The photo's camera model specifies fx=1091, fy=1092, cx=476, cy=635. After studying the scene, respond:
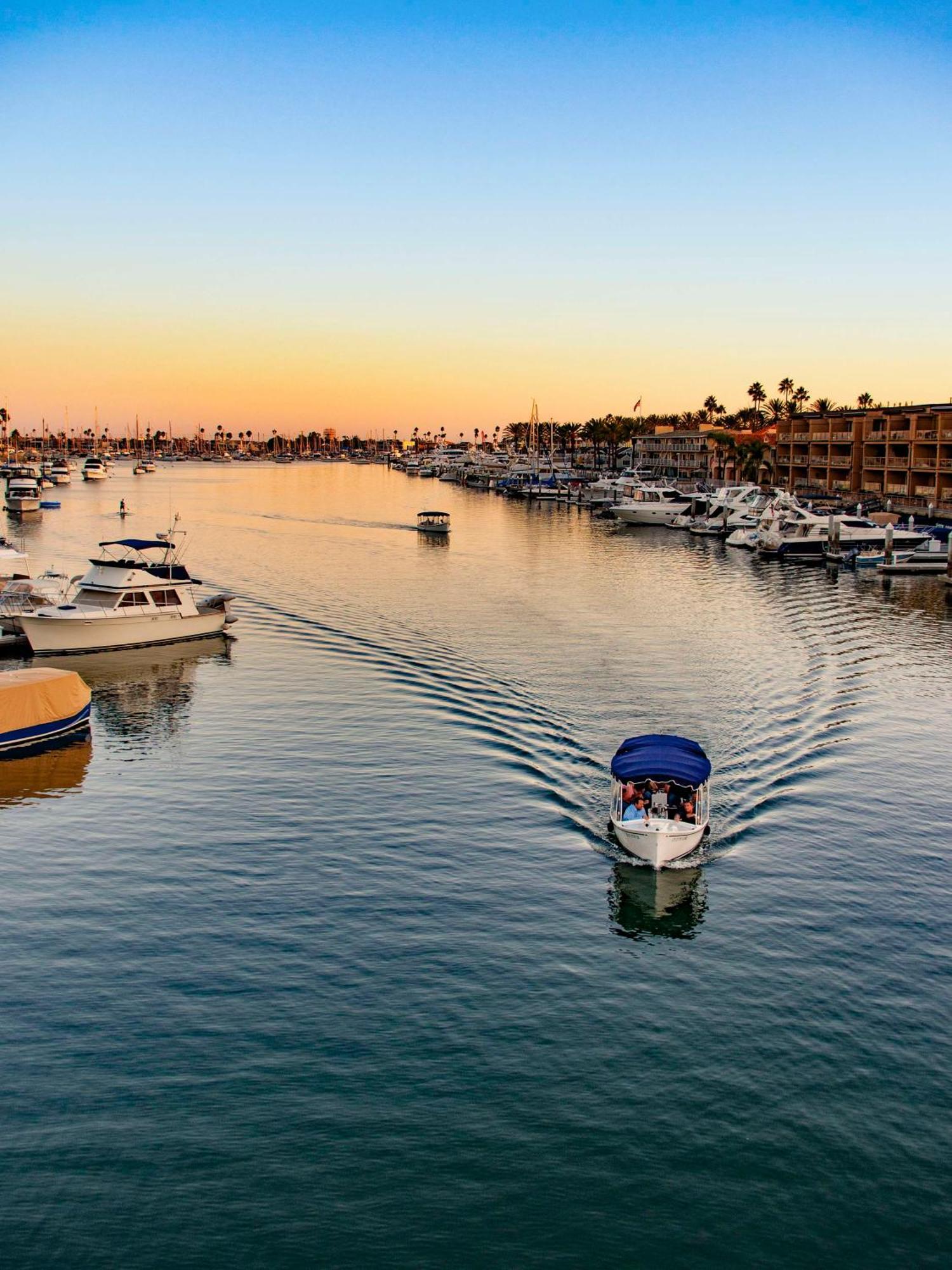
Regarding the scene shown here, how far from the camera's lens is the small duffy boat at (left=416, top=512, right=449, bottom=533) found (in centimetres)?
14400

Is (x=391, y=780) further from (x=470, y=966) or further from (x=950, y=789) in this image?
(x=950, y=789)

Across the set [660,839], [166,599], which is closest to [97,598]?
[166,599]

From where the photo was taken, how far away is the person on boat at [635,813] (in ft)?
118

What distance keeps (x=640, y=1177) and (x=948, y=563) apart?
92.4 meters

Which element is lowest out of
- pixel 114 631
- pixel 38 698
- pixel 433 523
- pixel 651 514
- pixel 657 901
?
pixel 657 901

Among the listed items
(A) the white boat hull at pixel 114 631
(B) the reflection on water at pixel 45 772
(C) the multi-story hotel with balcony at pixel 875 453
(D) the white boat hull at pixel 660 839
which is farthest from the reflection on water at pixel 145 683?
(C) the multi-story hotel with balcony at pixel 875 453

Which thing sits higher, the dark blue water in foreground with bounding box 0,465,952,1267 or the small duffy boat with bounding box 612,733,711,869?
the small duffy boat with bounding box 612,733,711,869

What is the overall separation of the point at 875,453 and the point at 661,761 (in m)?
141

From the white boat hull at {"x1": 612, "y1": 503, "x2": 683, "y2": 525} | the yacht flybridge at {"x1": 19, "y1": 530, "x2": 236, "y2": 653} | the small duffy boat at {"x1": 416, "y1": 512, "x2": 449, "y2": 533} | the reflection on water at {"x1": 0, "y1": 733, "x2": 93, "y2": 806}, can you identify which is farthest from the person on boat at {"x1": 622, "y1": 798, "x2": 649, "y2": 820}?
the white boat hull at {"x1": 612, "y1": 503, "x2": 683, "y2": 525}

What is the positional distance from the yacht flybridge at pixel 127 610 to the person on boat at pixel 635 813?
42048mm

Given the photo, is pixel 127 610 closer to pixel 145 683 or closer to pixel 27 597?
pixel 27 597

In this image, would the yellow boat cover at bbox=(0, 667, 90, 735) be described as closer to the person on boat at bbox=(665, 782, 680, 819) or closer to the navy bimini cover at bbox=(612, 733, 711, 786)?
the navy bimini cover at bbox=(612, 733, 711, 786)

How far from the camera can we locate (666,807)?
120 ft

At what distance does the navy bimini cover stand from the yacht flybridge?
40.0m
